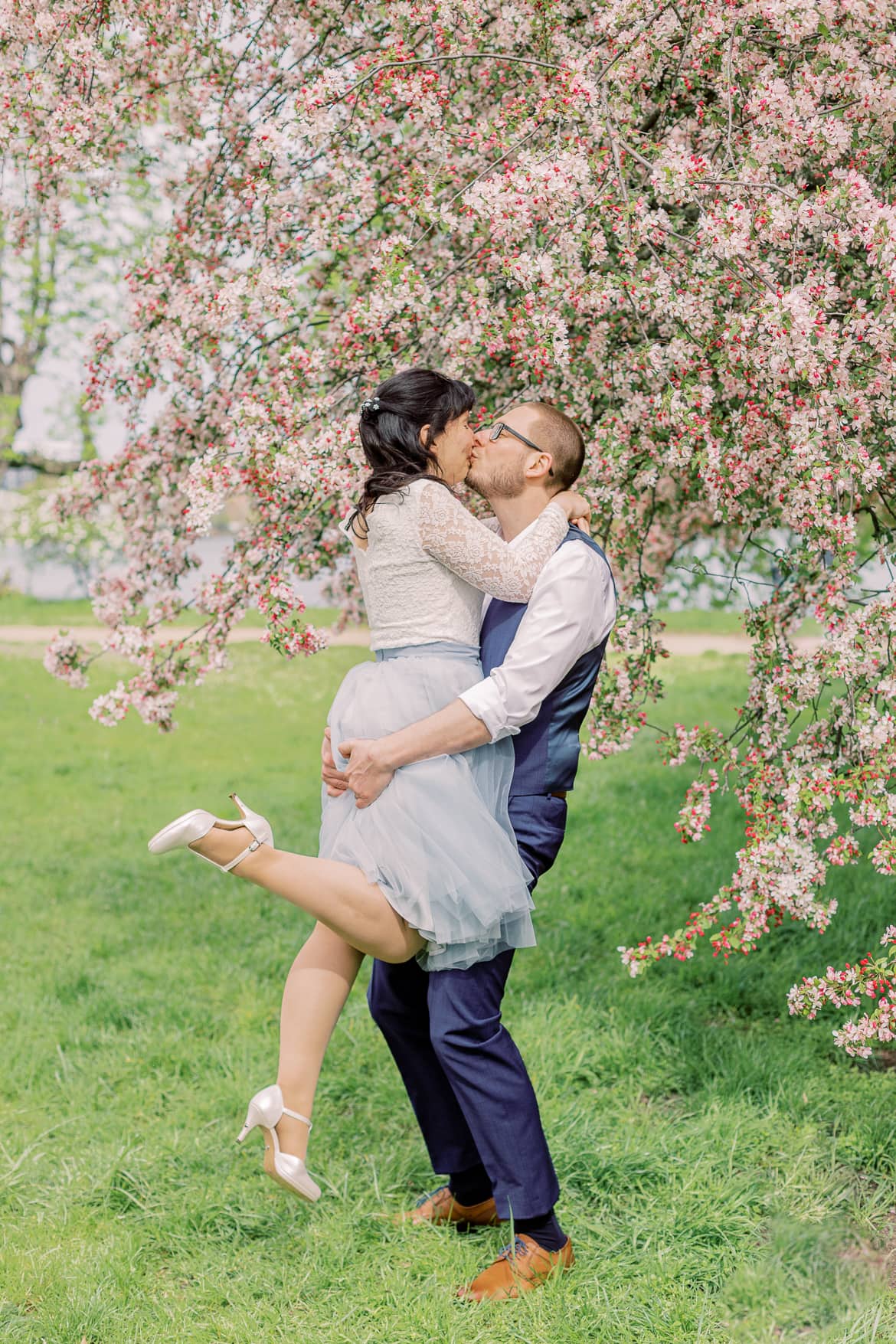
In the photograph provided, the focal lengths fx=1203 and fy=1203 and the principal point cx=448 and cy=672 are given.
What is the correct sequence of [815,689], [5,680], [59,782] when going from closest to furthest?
[815,689] → [59,782] → [5,680]

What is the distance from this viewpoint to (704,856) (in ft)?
24.7

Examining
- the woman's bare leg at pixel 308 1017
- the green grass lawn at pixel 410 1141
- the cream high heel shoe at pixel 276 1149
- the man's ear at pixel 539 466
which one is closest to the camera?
the cream high heel shoe at pixel 276 1149

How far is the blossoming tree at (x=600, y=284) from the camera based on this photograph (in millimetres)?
3598

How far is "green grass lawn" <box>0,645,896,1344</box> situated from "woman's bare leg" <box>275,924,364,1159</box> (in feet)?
1.87

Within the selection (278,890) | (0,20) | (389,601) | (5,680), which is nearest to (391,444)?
(389,601)

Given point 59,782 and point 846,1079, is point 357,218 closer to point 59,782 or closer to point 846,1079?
point 846,1079

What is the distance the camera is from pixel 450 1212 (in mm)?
3711

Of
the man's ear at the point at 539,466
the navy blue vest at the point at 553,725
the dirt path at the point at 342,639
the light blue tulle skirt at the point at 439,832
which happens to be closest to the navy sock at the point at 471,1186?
the light blue tulle skirt at the point at 439,832

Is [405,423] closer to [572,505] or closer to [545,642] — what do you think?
[572,505]

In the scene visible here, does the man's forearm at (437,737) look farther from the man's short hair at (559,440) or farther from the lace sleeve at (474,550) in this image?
the man's short hair at (559,440)

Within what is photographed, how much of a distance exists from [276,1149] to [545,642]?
58.9 inches

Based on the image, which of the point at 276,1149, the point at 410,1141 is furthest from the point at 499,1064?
the point at 410,1141

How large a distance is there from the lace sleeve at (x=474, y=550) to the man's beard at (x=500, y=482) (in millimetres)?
272

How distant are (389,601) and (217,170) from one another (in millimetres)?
2790
